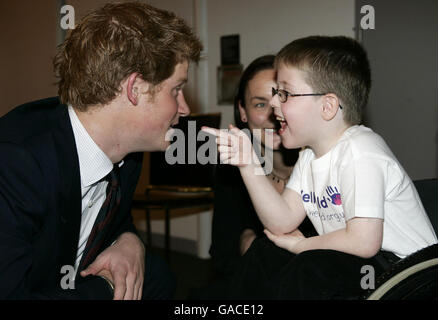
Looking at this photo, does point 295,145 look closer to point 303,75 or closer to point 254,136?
point 303,75

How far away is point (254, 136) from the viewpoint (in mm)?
1735

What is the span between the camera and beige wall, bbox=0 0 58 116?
473cm

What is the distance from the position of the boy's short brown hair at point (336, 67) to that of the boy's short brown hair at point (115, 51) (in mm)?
383

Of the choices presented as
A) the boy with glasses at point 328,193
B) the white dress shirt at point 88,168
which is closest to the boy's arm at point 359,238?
the boy with glasses at point 328,193

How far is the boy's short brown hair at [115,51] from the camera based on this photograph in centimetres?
132

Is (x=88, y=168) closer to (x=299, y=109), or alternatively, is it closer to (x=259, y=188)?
(x=259, y=188)

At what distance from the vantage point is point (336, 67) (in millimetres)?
1209

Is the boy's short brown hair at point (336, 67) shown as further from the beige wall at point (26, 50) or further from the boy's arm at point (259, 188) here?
the beige wall at point (26, 50)

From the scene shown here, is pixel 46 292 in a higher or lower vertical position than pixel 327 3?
lower

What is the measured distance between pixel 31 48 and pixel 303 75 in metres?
4.55

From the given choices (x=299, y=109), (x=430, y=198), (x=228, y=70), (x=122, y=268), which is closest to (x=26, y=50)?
(x=228, y=70)

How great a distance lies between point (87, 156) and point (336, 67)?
768 mm

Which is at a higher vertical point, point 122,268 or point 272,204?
point 272,204

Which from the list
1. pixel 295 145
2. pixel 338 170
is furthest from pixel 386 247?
pixel 295 145
